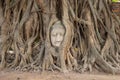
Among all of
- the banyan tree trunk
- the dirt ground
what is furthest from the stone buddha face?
the dirt ground

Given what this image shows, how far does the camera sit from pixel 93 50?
534 centimetres

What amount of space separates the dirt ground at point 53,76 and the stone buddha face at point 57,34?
74 cm

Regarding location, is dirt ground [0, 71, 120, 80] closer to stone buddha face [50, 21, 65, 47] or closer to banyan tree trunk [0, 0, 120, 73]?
banyan tree trunk [0, 0, 120, 73]

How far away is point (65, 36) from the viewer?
17.5 ft

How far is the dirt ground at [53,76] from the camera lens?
4.72 metres

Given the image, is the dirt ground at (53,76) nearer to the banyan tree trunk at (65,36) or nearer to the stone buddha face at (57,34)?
the banyan tree trunk at (65,36)

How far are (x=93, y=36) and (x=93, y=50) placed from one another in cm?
37

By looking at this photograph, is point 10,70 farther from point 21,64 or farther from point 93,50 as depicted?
point 93,50

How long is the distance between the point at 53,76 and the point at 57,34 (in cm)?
103

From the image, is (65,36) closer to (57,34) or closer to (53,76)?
(57,34)

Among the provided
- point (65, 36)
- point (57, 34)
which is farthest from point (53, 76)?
point (57, 34)

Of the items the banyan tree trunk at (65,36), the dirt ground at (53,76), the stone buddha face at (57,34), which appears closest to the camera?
the dirt ground at (53,76)

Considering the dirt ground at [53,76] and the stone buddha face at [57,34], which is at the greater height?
the stone buddha face at [57,34]

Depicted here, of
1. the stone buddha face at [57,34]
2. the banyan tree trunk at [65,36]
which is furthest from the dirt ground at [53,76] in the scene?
the stone buddha face at [57,34]
